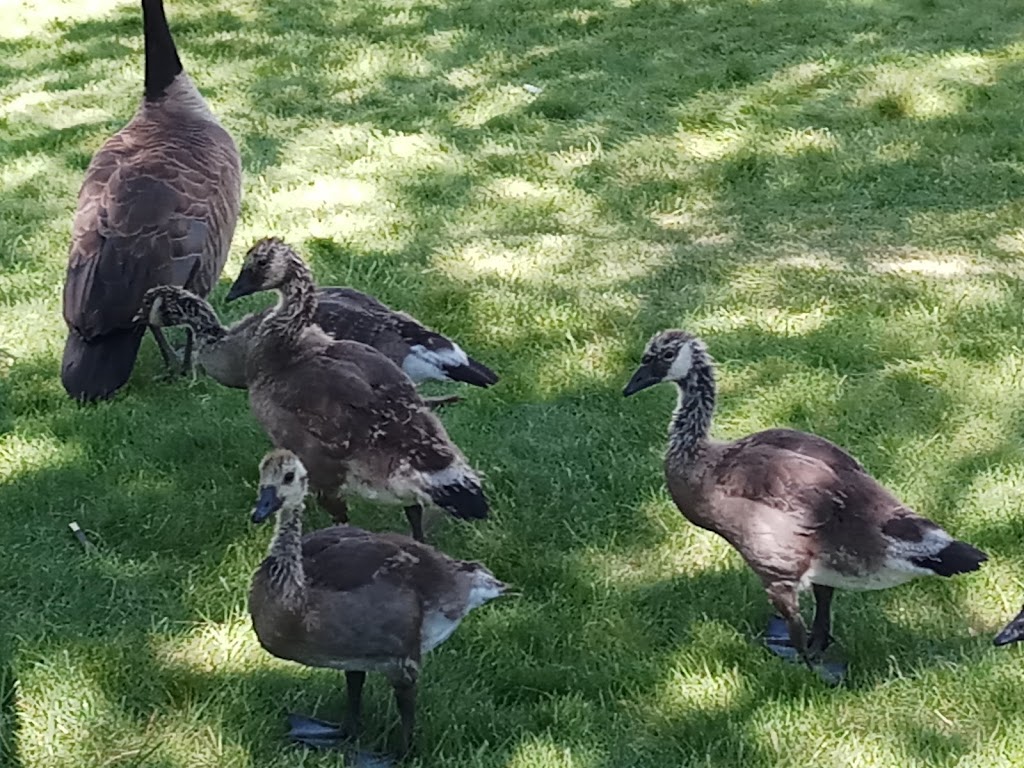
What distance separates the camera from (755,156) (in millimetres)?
8414

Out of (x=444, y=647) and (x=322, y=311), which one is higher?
(x=322, y=311)

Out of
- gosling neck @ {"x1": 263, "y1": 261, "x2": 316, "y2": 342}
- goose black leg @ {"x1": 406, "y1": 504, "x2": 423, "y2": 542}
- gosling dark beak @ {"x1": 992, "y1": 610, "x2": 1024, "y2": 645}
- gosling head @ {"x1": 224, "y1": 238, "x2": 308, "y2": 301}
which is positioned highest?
gosling head @ {"x1": 224, "y1": 238, "x2": 308, "y2": 301}

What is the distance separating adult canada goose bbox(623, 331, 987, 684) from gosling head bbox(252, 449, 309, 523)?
1.35 metres

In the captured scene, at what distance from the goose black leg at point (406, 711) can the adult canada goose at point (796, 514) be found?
3.85 feet

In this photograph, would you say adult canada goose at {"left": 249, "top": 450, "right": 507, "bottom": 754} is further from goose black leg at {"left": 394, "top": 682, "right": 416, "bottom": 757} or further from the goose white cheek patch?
the goose white cheek patch

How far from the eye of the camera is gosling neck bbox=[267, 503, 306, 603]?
3533 mm

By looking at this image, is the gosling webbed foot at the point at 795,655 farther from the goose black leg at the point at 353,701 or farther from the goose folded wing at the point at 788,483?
the goose black leg at the point at 353,701

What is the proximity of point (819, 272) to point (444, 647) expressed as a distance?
12.2ft

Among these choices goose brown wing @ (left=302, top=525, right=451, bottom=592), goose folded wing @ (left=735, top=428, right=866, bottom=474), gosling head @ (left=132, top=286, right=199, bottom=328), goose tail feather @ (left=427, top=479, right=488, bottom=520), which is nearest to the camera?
goose brown wing @ (left=302, top=525, right=451, bottom=592)

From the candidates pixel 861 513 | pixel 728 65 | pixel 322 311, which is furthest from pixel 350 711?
pixel 728 65

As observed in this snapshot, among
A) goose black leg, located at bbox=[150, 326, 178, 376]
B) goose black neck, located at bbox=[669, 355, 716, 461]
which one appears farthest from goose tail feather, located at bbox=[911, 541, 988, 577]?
goose black leg, located at bbox=[150, 326, 178, 376]

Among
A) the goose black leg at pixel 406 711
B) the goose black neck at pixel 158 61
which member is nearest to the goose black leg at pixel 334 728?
the goose black leg at pixel 406 711

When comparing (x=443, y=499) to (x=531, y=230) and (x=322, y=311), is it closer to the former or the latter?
(x=322, y=311)

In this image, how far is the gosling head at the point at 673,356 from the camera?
4.28m
